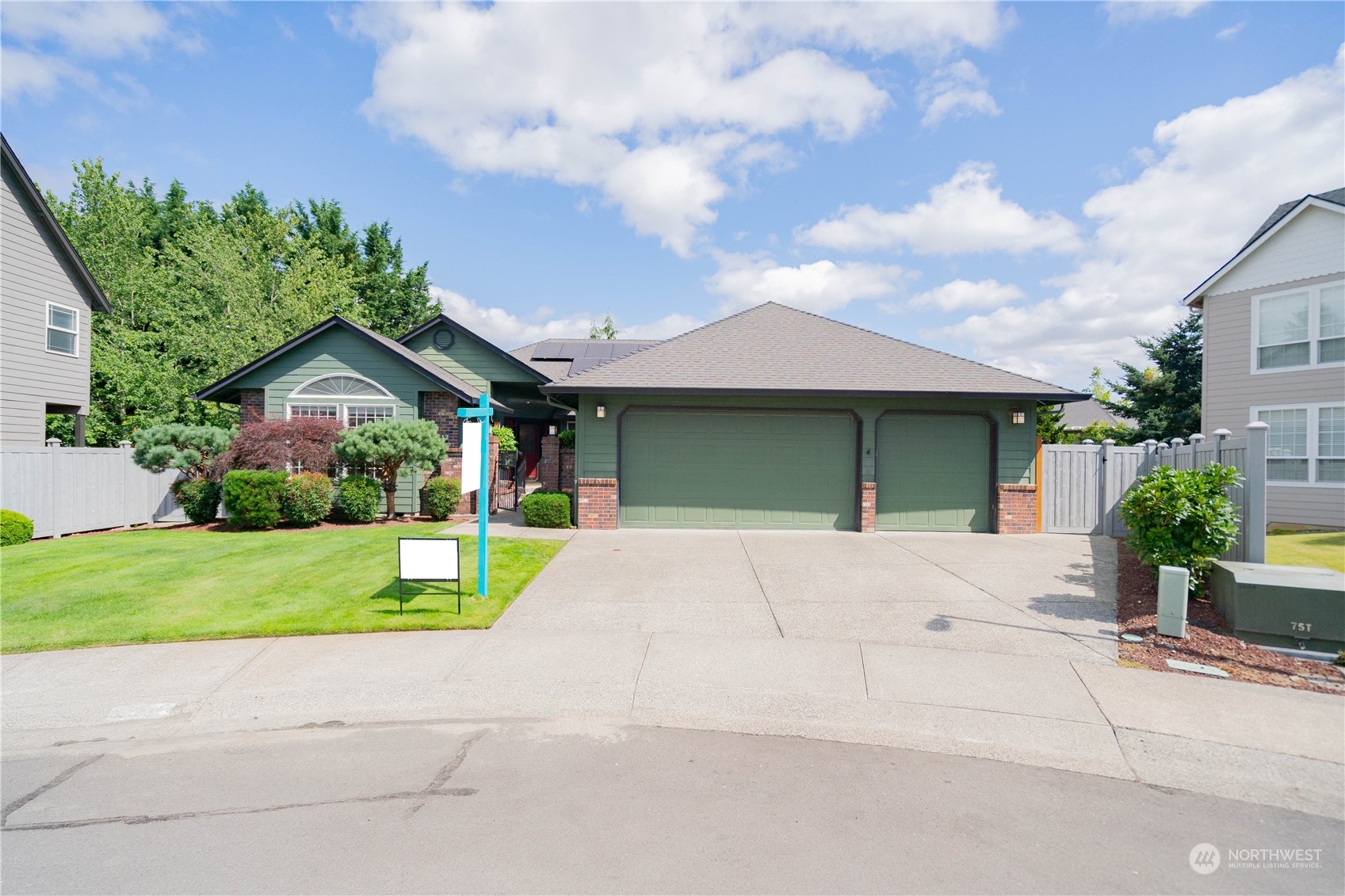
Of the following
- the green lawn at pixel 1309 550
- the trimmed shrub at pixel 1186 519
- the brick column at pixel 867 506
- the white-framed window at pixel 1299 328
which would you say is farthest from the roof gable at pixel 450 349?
the white-framed window at pixel 1299 328

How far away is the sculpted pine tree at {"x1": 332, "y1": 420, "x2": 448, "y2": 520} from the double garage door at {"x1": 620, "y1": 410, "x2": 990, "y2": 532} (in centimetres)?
446

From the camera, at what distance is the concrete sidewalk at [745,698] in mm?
4410

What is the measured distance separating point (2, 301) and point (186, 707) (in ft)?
55.8

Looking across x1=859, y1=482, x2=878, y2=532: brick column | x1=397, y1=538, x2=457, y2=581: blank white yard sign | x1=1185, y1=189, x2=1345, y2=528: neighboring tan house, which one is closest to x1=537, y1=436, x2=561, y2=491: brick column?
x1=859, y1=482, x2=878, y2=532: brick column

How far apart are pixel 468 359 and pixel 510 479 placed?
3.95 m

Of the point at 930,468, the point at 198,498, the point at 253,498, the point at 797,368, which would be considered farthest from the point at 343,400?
the point at 930,468

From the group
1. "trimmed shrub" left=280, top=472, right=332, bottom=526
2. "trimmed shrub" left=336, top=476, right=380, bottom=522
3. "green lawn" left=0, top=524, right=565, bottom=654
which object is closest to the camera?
"green lawn" left=0, top=524, right=565, bottom=654

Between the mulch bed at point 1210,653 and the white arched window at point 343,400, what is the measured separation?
15351mm

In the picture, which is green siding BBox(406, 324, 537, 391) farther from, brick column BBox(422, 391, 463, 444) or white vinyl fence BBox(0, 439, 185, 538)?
white vinyl fence BBox(0, 439, 185, 538)

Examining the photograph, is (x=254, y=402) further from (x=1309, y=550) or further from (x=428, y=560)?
(x=1309, y=550)

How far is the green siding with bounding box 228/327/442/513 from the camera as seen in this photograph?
1593cm

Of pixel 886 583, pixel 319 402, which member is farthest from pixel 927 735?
pixel 319 402

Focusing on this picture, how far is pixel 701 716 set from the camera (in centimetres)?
498

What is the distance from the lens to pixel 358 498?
1420cm
